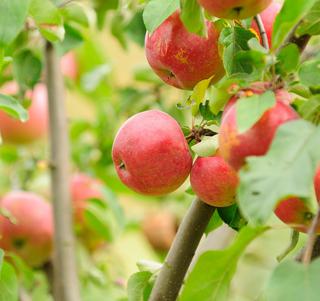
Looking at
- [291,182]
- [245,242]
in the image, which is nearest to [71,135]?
[245,242]

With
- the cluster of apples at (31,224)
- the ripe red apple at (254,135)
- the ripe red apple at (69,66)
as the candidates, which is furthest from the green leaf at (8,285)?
the ripe red apple at (69,66)

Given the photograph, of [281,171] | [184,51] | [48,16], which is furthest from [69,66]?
[281,171]

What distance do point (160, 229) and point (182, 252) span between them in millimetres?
1103

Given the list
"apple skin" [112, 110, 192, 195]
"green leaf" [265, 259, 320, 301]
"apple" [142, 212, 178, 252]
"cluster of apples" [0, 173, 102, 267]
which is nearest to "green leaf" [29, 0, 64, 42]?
"apple skin" [112, 110, 192, 195]

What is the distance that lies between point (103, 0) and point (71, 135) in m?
0.52

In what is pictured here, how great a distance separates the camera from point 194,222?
941 mm

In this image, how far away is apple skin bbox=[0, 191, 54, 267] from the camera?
5.32ft

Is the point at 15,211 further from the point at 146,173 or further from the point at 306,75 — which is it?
the point at 306,75

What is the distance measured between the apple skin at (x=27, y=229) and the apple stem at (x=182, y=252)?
672mm

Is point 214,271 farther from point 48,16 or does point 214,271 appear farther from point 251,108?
point 48,16

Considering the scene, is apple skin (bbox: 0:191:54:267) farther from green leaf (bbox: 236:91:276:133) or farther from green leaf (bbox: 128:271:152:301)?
green leaf (bbox: 236:91:276:133)

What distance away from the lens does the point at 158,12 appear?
2.87 ft

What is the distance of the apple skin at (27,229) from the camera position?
1.62 meters

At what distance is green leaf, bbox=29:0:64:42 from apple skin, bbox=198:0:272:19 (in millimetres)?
244
